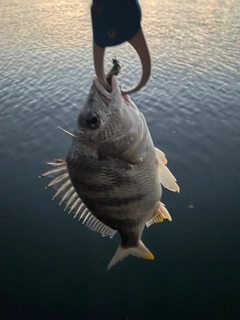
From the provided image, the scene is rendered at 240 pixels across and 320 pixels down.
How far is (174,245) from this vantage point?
756cm

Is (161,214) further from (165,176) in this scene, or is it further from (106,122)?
(106,122)

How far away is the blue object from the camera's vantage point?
1.63m

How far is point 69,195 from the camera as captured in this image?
2539 millimetres

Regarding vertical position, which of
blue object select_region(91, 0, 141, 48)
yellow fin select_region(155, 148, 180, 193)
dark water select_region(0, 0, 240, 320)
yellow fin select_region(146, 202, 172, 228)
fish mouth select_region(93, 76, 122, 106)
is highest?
blue object select_region(91, 0, 141, 48)

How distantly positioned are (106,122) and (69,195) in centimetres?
72

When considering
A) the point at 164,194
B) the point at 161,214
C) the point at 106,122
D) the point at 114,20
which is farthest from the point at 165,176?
the point at 164,194

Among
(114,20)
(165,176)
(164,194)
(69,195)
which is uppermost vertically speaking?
(114,20)

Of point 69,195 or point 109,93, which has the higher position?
point 109,93

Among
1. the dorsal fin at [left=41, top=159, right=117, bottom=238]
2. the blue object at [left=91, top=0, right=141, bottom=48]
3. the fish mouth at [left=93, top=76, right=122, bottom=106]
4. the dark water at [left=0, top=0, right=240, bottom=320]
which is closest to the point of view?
the blue object at [left=91, top=0, right=141, bottom=48]

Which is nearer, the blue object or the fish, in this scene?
the blue object

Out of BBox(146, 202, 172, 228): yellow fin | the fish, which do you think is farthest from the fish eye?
BBox(146, 202, 172, 228): yellow fin

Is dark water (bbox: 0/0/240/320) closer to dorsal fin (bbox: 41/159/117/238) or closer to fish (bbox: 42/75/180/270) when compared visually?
dorsal fin (bbox: 41/159/117/238)

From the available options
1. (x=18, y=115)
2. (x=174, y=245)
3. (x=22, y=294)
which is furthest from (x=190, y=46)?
(x=22, y=294)

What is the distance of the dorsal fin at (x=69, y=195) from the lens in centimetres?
244
